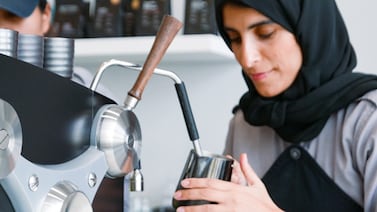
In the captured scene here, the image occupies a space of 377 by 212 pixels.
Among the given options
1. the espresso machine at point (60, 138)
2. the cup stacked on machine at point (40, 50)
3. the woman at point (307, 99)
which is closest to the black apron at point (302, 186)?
the woman at point (307, 99)

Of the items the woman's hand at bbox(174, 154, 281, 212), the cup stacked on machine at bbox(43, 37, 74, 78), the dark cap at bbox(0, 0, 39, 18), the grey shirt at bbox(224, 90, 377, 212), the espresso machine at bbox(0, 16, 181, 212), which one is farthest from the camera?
the grey shirt at bbox(224, 90, 377, 212)

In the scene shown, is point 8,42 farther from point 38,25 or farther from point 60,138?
point 38,25

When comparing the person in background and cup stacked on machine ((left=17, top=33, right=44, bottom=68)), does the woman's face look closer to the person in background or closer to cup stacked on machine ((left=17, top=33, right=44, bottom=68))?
the person in background

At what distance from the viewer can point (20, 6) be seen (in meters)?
0.82

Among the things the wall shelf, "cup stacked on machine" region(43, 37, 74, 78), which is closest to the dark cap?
"cup stacked on machine" region(43, 37, 74, 78)

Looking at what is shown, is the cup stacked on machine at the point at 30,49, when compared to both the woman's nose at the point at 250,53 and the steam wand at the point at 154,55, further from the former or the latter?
the woman's nose at the point at 250,53

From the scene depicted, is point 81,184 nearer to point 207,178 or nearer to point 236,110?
point 207,178

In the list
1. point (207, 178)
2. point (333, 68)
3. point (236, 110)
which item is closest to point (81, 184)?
point (207, 178)

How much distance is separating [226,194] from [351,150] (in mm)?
326

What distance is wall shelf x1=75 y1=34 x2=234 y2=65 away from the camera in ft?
4.52

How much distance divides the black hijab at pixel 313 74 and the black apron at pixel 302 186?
0.04 m

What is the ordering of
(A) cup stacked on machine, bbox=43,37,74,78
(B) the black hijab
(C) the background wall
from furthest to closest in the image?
(C) the background wall, (B) the black hijab, (A) cup stacked on machine, bbox=43,37,74,78

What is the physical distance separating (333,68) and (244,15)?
21 cm

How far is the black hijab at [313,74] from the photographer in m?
0.98
